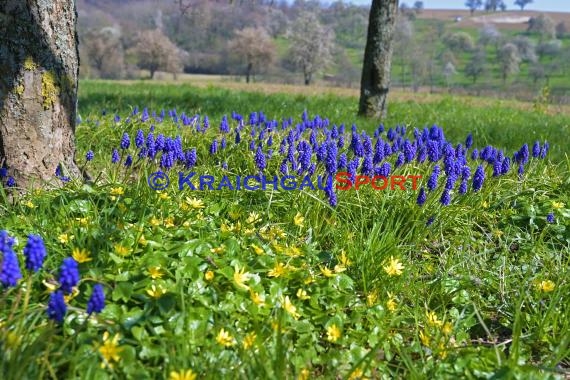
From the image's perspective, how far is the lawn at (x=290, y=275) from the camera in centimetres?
180

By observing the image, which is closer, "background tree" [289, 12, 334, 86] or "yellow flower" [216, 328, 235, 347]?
"yellow flower" [216, 328, 235, 347]

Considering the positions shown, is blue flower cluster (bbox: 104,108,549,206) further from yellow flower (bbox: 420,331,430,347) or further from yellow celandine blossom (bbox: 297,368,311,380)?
yellow celandine blossom (bbox: 297,368,311,380)

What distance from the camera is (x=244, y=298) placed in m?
2.18

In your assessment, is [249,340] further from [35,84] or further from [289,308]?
[35,84]

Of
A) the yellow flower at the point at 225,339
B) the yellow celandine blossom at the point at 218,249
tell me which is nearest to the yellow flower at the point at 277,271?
the yellow celandine blossom at the point at 218,249

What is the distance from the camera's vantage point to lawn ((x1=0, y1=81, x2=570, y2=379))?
5.91 ft

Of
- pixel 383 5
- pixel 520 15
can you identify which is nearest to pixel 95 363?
pixel 383 5

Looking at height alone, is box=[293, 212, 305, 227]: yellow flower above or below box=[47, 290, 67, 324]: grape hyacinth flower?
below

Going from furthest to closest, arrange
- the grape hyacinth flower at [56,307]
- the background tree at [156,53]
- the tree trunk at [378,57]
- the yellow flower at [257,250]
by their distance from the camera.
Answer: the background tree at [156,53], the tree trunk at [378,57], the yellow flower at [257,250], the grape hyacinth flower at [56,307]

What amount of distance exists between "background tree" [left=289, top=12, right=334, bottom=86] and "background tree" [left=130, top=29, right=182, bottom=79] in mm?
20139

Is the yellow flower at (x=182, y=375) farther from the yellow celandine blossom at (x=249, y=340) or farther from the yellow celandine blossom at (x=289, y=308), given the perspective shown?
the yellow celandine blossom at (x=289, y=308)

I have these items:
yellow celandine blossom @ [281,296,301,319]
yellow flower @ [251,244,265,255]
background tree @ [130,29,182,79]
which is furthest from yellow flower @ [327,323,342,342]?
background tree @ [130,29,182,79]

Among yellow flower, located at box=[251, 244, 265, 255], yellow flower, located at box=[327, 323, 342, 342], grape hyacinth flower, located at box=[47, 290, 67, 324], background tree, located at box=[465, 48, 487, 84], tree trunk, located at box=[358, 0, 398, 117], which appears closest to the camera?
grape hyacinth flower, located at box=[47, 290, 67, 324]

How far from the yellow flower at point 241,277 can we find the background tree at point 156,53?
255ft
